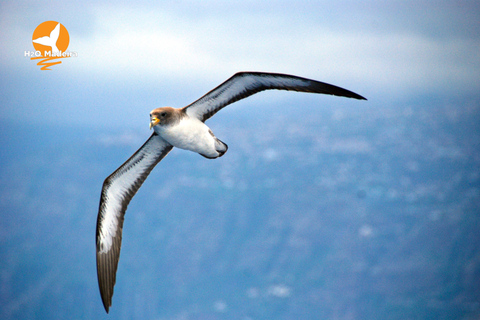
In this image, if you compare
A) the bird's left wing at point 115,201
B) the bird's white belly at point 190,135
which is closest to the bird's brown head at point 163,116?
the bird's white belly at point 190,135

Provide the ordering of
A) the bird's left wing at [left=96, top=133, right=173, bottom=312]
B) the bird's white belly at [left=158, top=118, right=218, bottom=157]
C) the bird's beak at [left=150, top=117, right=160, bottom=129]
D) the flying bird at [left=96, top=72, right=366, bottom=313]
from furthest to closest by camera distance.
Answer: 1. the bird's left wing at [left=96, top=133, right=173, bottom=312]
2. the bird's white belly at [left=158, top=118, right=218, bottom=157]
3. the flying bird at [left=96, top=72, right=366, bottom=313]
4. the bird's beak at [left=150, top=117, right=160, bottom=129]

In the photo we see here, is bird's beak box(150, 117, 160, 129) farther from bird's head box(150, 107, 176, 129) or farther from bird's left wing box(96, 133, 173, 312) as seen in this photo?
bird's left wing box(96, 133, 173, 312)

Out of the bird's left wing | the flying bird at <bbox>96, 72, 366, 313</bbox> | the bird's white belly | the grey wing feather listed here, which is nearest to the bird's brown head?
the flying bird at <bbox>96, 72, 366, 313</bbox>

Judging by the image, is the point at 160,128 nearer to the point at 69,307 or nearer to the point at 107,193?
the point at 107,193

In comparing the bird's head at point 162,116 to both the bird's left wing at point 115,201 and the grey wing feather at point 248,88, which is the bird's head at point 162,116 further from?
the bird's left wing at point 115,201

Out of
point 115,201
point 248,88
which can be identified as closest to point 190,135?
point 248,88

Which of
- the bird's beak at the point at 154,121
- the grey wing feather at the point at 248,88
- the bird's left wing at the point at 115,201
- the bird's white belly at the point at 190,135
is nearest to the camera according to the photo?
the bird's beak at the point at 154,121

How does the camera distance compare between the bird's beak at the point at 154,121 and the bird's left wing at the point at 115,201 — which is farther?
the bird's left wing at the point at 115,201
